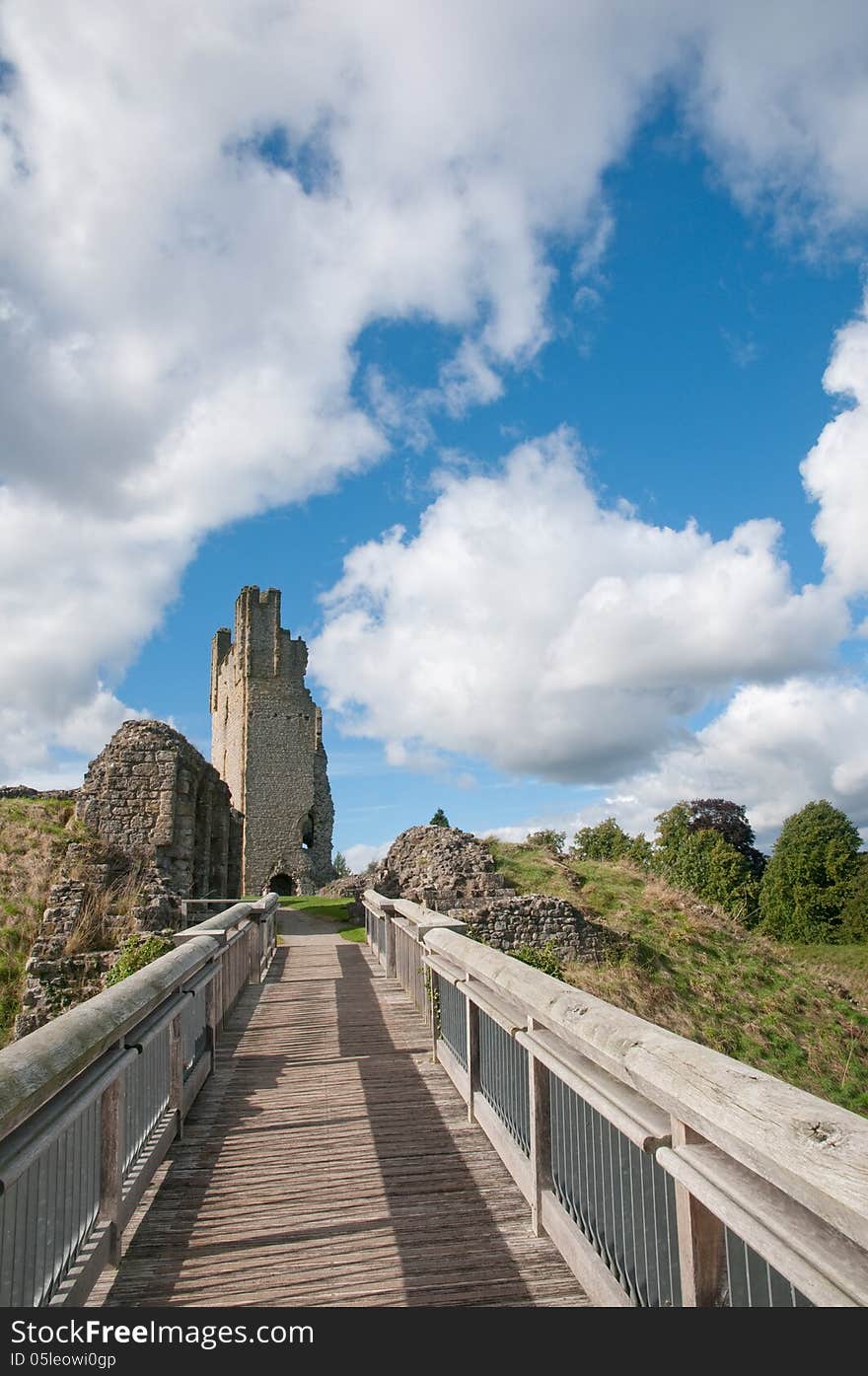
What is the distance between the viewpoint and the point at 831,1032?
15.0 metres

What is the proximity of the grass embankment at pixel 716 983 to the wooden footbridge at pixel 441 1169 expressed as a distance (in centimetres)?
1006

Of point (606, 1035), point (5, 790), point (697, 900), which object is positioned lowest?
point (697, 900)

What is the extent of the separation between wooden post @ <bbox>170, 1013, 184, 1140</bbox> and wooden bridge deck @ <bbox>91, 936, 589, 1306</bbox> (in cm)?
14

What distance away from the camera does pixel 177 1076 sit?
15.8 ft

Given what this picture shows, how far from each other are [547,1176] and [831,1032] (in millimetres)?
14018

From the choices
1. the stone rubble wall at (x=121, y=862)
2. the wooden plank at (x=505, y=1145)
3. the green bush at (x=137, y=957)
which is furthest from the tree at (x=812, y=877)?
the wooden plank at (x=505, y=1145)

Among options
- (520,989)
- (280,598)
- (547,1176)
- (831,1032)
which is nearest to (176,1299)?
(547,1176)

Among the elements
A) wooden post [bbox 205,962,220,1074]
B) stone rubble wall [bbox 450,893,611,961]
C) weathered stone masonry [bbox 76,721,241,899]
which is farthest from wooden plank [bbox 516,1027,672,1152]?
weathered stone masonry [bbox 76,721,241,899]

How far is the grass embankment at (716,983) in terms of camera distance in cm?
1382

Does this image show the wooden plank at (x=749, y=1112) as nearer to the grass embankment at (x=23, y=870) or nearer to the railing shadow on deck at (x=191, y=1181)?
the railing shadow on deck at (x=191, y=1181)

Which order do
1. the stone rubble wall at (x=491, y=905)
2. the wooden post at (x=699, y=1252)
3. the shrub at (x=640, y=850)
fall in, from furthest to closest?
the shrub at (x=640, y=850)
the stone rubble wall at (x=491, y=905)
the wooden post at (x=699, y=1252)

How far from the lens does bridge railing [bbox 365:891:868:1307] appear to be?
1.48 metres

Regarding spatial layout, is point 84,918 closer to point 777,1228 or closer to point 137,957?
point 137,957
